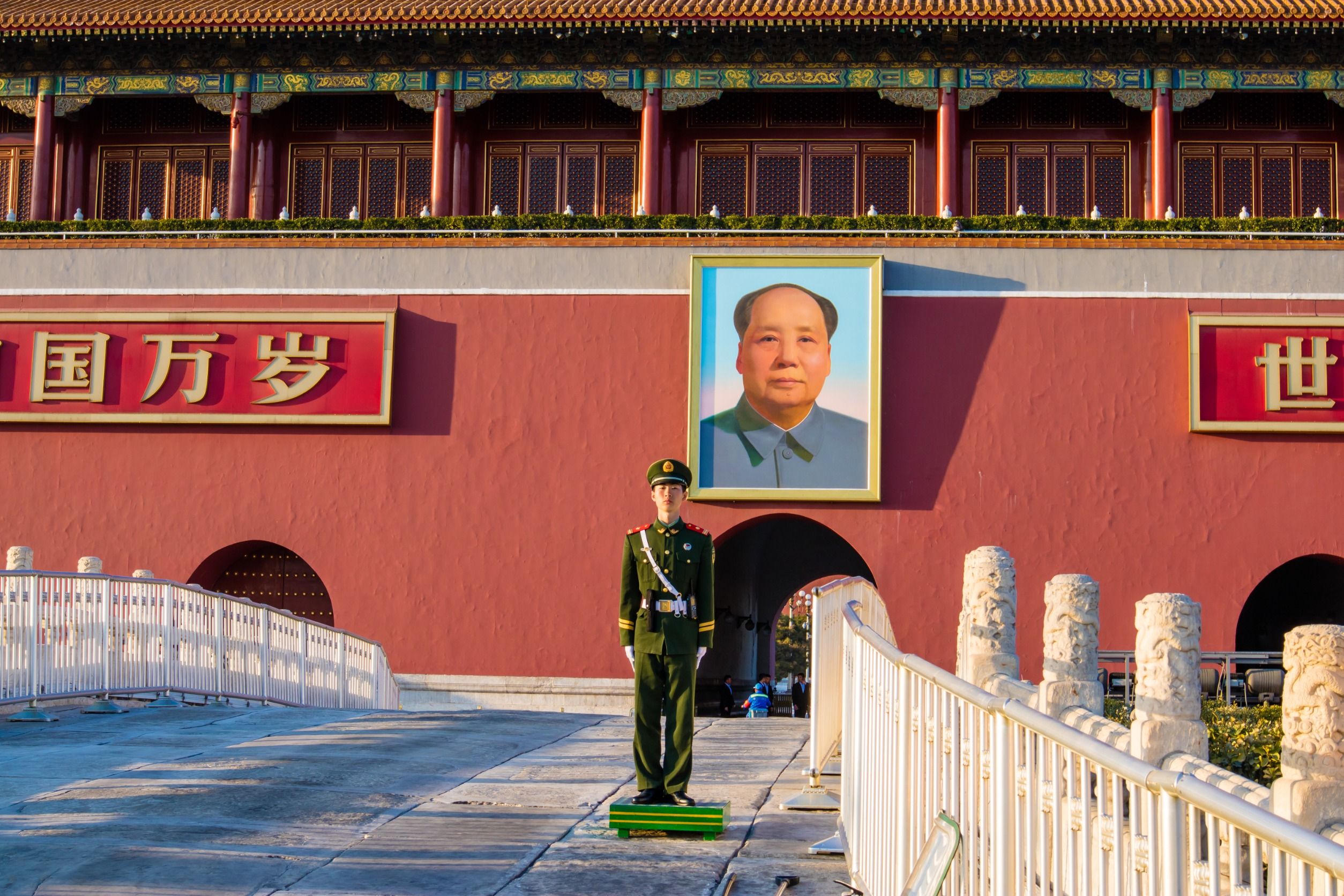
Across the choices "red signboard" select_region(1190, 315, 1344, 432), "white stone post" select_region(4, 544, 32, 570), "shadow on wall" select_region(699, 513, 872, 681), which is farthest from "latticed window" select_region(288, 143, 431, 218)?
"red signboard" select_region(1190, 315, 1344, 432)

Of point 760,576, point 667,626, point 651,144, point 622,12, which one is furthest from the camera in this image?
point 760,576

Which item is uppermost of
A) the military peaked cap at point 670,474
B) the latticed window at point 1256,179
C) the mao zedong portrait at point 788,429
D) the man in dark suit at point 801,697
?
the latticed window at point 1256,179

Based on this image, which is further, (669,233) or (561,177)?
(561,177)

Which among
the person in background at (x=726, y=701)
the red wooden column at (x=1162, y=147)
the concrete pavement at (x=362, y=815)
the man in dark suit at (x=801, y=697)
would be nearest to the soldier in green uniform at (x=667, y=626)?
the concrete pavement at (x=362, y=815)

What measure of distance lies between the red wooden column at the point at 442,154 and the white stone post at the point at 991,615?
11.8m

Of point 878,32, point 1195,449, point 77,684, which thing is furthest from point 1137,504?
point 77,684

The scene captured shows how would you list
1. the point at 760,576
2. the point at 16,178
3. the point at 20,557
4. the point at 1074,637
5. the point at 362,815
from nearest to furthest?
the point at 362,815 < the point at 1074,637 < the point at 20,557 < the point at 16,178 < the point at 760,576

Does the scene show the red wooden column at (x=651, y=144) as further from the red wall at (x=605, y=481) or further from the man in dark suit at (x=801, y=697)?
the man in dark suit at (x=801, y=697)

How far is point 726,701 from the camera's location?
21.3 metres

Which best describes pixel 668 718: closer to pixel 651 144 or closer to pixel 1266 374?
pixel 1266 374

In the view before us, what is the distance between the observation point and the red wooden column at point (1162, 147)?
18.8 m

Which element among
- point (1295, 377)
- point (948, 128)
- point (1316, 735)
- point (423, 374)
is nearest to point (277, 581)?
point (423, 374)

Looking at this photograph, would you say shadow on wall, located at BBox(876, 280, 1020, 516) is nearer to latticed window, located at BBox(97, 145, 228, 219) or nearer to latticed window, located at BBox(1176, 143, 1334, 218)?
latticed window, located at BBox(1176, 143, 1334, 218)

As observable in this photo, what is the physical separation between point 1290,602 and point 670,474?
15.4m
